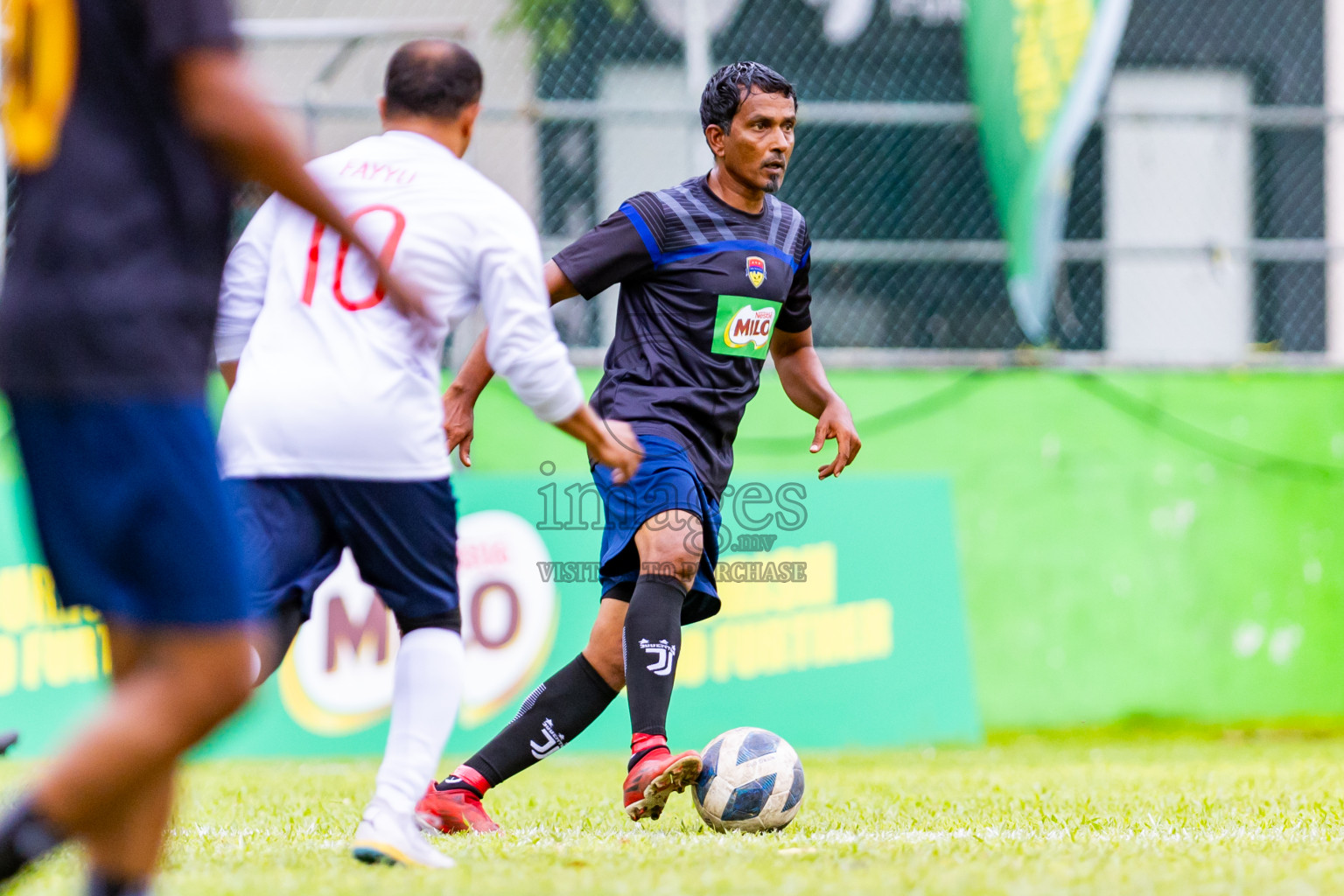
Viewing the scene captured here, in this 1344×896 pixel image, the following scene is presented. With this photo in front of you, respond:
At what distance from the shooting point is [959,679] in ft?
25.2

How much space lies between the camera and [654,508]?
4230 mm

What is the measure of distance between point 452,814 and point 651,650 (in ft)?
2.29

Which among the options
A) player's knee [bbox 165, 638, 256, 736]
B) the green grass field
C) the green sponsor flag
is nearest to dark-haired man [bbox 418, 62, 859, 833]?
the green grass field

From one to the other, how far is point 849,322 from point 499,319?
6066 mm

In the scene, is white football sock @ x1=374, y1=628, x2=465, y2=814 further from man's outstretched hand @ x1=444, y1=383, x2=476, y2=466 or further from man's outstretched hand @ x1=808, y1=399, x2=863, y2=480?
man's outstretched hand @ x1=808, y1=399, x2=863, y2=480

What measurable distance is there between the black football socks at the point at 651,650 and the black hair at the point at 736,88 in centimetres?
151

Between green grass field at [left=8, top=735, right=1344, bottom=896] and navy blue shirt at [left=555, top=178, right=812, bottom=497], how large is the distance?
1.15 metres

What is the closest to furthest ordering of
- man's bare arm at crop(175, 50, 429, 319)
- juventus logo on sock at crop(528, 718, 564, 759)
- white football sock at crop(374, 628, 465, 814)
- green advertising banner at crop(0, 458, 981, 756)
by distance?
man's bare arm at crop(175, 50, 429, 319), white football sock at crop(374, 628, 465, 814), juventus logo on sock at crop(528, 718, 564, 759), green advertising banner at crop(0, 458, 981, 756)

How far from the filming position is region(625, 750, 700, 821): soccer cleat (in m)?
3.79

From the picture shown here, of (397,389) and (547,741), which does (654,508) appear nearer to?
(547,741)

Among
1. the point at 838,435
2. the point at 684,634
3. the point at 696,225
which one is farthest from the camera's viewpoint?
the point at 684,634

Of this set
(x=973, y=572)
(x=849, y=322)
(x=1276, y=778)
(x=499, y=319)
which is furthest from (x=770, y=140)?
(x=849, y=322)

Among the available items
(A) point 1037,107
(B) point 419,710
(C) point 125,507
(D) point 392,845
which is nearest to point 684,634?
(A) point 1037,107

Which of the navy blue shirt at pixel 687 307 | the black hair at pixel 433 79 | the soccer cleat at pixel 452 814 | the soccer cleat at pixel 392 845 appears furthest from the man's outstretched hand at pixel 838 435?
the soccer cleat at pixel 392 845
